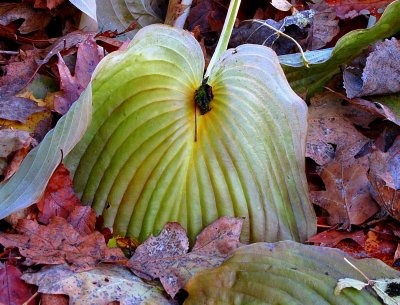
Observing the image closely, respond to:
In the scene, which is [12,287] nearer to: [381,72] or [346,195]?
[346,195]

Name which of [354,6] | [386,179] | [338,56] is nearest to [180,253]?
[386,179]

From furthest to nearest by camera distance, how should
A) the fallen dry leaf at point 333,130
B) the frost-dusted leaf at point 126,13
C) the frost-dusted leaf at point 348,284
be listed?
the frost-dusted leaf at point 126,13, the fallen dry leaf at point 333,130, the frost-dusted leaf at point 348,284

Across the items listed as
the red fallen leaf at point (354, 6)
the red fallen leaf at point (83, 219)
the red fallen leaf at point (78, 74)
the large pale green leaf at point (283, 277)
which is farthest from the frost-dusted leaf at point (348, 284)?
the red fallen leaf at point (354, 6)

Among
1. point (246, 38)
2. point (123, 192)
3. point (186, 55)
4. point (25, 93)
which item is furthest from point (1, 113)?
point (246, 38)

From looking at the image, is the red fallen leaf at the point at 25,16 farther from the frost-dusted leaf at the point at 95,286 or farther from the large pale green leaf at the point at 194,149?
the frost-dusted leaf at the point at 95,286

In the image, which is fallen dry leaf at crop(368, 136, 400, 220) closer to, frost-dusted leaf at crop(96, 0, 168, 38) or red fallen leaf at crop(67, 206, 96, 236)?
red fallen leaf at crop(67, 206, 96, 236)

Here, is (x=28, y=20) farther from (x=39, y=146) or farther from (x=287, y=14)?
(x=287, y=14)
